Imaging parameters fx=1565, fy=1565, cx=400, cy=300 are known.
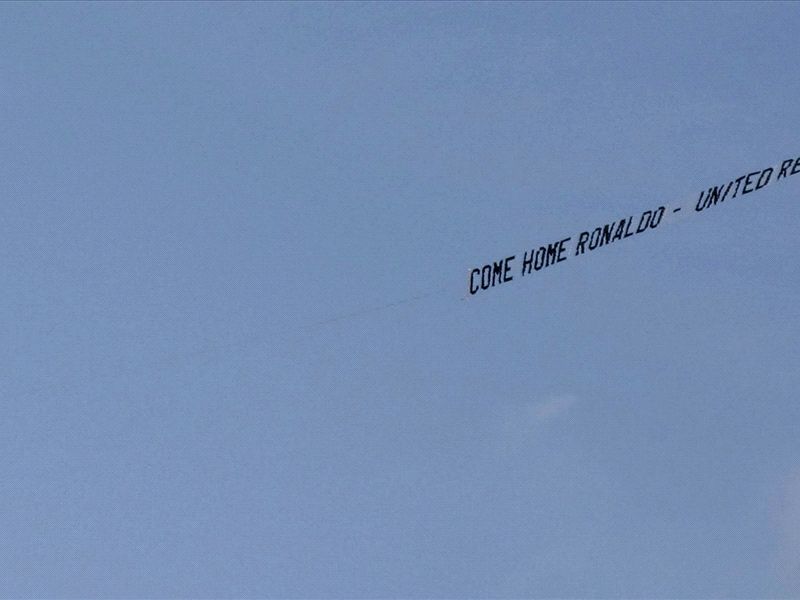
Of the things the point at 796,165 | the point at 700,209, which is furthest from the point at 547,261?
the point at 796,165

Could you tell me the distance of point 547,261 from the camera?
138 m

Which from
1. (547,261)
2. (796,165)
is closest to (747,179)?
(796,165)

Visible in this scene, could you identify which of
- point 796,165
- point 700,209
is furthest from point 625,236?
point 796,165

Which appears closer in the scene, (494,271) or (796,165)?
(494,271)

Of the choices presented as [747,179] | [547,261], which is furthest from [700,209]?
[547,261]

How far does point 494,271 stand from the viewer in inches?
5399

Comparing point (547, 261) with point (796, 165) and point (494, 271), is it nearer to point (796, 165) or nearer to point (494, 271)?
point (494, 271)

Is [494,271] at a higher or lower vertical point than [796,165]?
lower

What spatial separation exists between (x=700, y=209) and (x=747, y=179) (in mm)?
6083

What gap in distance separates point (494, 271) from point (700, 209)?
66.8 ft

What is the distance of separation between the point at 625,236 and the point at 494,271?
13108mm

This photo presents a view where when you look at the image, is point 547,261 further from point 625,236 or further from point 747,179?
point 747,179

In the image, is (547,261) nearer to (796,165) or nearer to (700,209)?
(700,209)

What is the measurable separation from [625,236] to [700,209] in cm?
738
